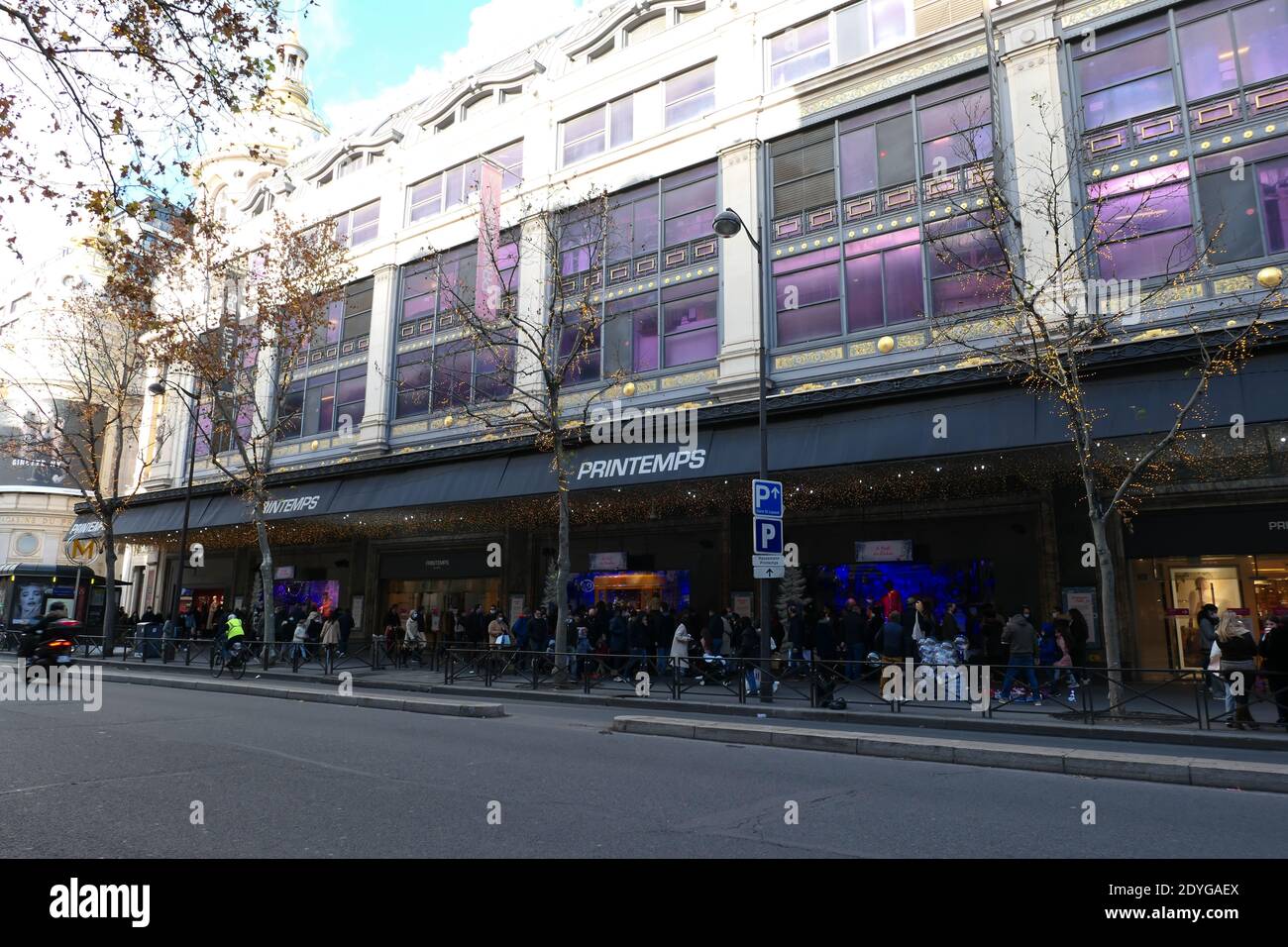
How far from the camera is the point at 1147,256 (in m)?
17.7

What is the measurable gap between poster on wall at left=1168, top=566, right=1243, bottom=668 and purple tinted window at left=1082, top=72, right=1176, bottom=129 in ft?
33.4

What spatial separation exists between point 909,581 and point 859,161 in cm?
1109

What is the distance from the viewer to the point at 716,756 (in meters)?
9.45

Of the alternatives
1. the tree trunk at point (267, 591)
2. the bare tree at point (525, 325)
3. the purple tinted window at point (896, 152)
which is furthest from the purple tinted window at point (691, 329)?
the tree trunk at point (267, 591)

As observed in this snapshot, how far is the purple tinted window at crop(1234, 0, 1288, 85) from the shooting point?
→ 56.2ft

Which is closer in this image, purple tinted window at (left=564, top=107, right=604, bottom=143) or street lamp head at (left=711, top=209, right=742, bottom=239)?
street lamp head at (left=711, top=209, right=742, bottom=239)

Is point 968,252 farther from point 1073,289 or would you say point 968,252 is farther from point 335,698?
point 335,698

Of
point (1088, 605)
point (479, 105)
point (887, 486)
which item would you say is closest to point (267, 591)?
point (887, 486)

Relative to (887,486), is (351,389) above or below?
above

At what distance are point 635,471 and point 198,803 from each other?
1456 cm

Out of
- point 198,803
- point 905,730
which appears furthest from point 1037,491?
point 198,803

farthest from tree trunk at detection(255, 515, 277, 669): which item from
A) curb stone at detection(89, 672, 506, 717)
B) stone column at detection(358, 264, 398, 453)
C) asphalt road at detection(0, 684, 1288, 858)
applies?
asphalt road at detection(0, 684, 1288, 858)

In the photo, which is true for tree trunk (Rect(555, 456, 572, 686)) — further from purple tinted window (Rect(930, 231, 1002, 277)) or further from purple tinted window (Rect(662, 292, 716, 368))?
purple tinted window (Rect(930, 231, 1002, 277))

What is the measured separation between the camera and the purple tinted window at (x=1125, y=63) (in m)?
18.5
